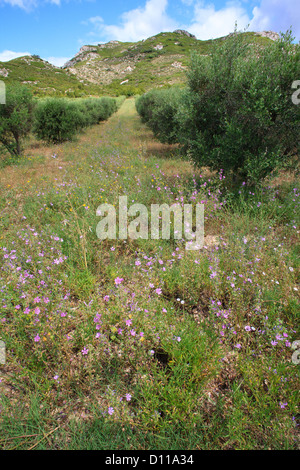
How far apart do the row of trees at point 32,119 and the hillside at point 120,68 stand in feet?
110

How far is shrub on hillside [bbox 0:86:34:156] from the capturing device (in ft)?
27.5

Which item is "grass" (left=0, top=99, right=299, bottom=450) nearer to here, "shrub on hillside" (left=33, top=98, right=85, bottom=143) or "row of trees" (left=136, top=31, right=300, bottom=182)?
"row of trees" (left=136, top=31, right=300, bottom=182)

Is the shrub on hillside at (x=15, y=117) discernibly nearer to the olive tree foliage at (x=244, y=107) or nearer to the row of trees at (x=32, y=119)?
the row of trees at (x=32, y=119)

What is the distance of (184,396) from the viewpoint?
1562mm

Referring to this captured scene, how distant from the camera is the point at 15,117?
834 cm

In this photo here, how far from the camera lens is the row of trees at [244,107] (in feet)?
12.6

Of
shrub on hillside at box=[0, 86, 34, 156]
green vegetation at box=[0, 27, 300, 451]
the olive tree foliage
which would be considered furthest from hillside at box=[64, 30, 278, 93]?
green vegetation at box=[0, 27, 300, 451]

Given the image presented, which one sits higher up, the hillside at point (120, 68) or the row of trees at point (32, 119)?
Answer: the hillside at point (120, 68)

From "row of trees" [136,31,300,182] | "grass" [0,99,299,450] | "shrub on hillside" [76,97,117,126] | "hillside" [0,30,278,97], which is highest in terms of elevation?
"hillside" [0,30,278,97]

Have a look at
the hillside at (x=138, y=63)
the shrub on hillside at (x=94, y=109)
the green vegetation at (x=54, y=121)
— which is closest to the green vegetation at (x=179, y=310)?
the green vegetation at (x=54, y=121)

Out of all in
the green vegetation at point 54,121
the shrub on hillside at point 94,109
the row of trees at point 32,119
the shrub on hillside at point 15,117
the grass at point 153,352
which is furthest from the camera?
the shrub on hillside at point 94,109

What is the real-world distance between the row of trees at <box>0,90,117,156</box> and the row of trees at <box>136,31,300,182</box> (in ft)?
23.6
